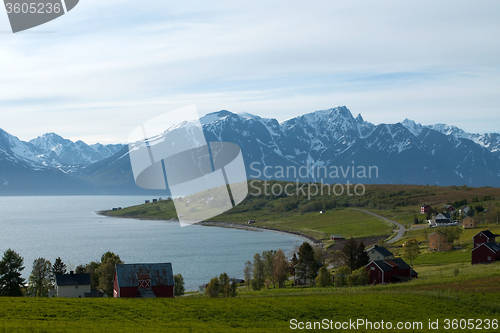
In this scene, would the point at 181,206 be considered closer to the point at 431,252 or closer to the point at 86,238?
the point at 86,238

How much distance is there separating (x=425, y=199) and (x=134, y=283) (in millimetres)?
111559

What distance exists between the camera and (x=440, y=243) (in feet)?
186

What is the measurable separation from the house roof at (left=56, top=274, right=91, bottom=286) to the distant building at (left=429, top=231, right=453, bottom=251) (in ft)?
133

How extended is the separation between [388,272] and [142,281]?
1984 cm

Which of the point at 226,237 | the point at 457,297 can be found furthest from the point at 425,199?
the point at 457,297

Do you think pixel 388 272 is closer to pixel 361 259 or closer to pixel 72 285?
pixel 361 259

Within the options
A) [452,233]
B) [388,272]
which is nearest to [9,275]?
[388,272]

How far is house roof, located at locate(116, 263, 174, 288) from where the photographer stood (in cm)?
2980

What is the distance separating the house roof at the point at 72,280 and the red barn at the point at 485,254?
110ft

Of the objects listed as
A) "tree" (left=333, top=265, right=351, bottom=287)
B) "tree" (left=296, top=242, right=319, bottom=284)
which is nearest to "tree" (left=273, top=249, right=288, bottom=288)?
"tree" (left=296, top=242, right=319, bottom=284)

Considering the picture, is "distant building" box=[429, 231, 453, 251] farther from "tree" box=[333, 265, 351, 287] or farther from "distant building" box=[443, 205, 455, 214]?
"distant building" box=[443, 205, 455, 214]

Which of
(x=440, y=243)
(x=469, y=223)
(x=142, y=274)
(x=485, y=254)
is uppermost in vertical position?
(x=469, y=223)

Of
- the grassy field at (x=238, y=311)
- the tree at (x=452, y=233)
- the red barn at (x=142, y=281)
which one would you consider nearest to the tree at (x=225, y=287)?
the red barn at (x=142, y=281)

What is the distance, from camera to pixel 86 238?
94625mm
